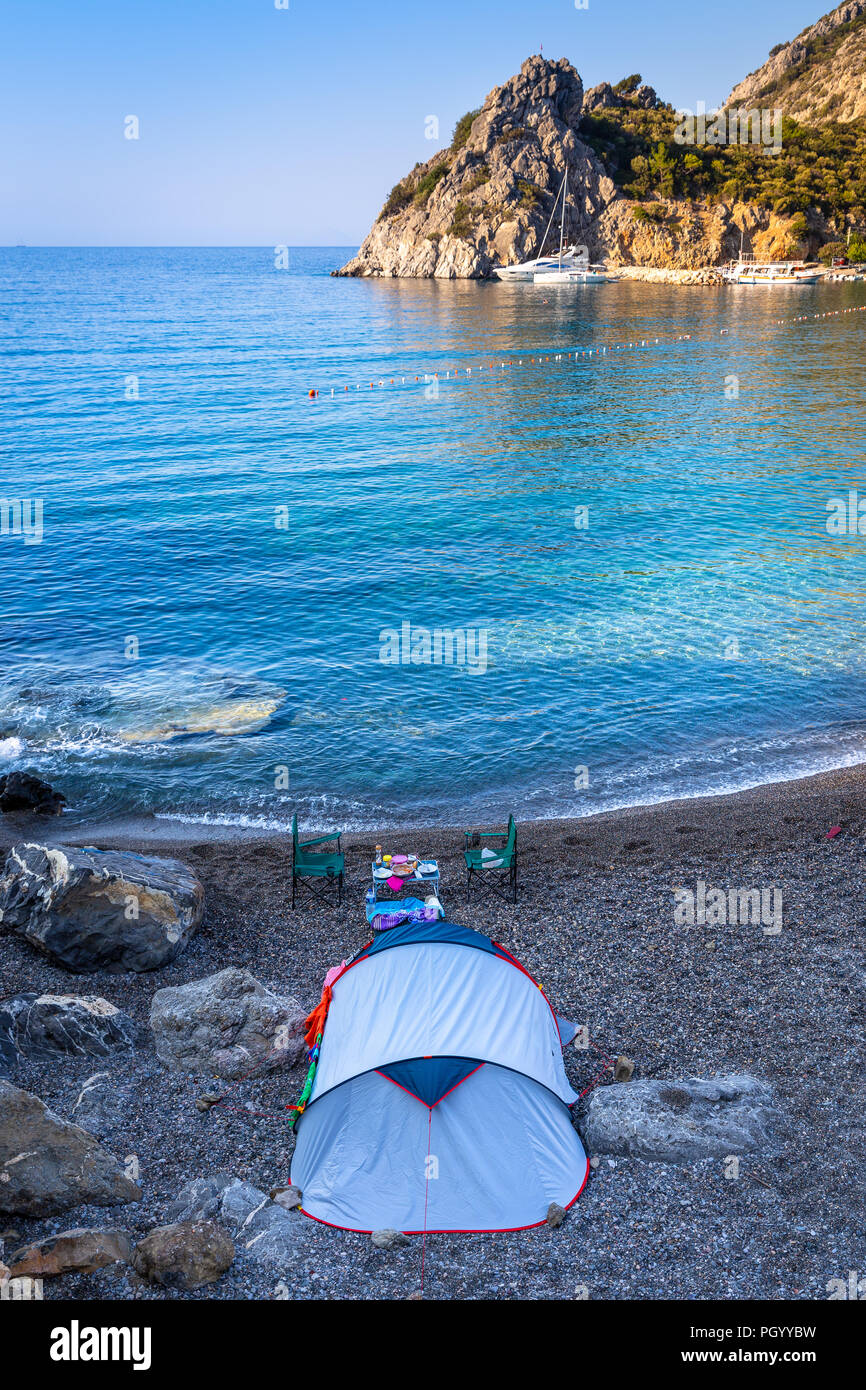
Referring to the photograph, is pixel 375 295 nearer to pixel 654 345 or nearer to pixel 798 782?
pixel 654 345

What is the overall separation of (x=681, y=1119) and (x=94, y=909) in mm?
8983

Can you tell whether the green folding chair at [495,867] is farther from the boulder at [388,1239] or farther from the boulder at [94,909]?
the boulder at [388,1239]

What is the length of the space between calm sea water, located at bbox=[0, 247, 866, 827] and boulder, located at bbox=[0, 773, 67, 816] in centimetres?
66

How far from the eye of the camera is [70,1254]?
8.18 meters

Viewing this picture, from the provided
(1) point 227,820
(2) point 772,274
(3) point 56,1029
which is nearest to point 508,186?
(2) point 772,274

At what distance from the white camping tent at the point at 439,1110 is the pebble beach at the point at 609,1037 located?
331 mm

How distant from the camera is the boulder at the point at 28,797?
20.2 meters

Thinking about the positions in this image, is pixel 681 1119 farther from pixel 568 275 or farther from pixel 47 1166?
pixel 568 275

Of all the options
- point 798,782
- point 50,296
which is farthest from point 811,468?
point 50,296

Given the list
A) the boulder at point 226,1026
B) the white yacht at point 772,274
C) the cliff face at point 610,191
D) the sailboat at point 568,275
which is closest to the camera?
the boulder at point 226,1026

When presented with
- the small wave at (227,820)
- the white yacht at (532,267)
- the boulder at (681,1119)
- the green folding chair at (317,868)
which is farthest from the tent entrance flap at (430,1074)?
the white yacht at (532,267)

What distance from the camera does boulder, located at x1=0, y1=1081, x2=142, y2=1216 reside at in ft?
29.3

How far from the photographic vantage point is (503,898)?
15.8 meters

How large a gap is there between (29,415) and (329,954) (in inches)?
2290
